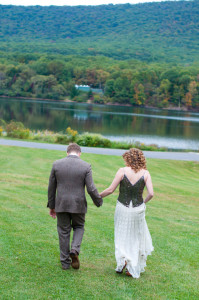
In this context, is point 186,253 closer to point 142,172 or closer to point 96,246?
point 96,246

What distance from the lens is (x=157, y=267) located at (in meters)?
5.76

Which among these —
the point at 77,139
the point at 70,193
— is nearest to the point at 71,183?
the point at 70,193

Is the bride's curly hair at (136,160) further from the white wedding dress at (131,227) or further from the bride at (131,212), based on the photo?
the white wedding dress at (131,227)

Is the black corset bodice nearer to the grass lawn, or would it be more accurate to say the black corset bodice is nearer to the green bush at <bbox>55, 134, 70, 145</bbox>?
the grass lawn

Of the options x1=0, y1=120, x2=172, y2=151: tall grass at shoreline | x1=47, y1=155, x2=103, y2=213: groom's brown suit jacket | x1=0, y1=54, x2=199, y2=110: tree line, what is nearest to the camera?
x1=47, y1=155, x2=103, y2=213: groom's brown suit jacket

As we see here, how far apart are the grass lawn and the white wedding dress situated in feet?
0.82

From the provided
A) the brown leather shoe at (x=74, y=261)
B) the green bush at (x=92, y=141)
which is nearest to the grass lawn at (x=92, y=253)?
the brown leather shoe at (x=74, y=261)

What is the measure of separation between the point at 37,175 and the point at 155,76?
12276cm

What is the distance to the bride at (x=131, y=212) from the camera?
5.16 m

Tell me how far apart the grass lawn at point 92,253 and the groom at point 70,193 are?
36 cm

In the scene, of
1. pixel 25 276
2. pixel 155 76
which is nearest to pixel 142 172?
pixel 25 276

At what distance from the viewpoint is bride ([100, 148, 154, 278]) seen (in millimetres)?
5160

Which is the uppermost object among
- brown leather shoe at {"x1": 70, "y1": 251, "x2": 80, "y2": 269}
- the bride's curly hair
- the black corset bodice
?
the bride's curly hair

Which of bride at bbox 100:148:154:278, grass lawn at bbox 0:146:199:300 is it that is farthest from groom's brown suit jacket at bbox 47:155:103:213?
grass lawn at bbox 0:146:199:300
